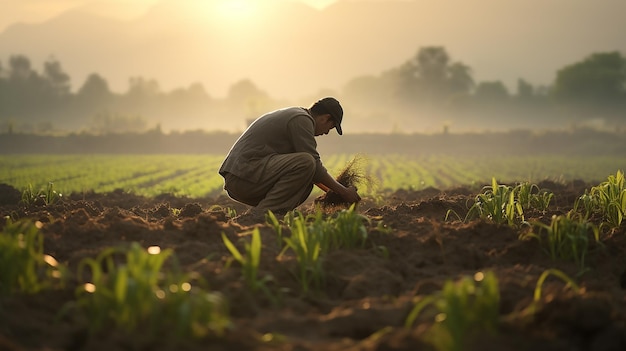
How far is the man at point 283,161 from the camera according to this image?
6.99 metres

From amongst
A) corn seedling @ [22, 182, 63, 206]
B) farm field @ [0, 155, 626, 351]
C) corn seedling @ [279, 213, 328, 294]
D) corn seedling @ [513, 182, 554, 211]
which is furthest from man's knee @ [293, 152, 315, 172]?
corn seedling @ [22, 182, 63, 206]

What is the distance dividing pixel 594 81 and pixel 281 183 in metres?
104

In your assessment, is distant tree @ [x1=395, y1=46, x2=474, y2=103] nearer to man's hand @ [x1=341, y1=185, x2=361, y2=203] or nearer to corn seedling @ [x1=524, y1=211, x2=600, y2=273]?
man's hand @ [x1=341, y1=185, x2=361, y2=203]

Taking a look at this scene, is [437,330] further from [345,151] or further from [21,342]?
[345,151]

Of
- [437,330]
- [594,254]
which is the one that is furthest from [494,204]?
[437,330]

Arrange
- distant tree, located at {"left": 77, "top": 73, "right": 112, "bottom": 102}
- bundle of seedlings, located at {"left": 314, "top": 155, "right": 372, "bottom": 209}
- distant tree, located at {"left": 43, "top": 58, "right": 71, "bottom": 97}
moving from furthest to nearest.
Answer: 1. distant tree, located at {"left": 77, "top": 73, "right": 112, "bottom": 102}
2. distant tree, located at {"left": 43, "top": 58, "right": 71, "bottom": 97}
3. bundle of seedlings, located at {"left": 314, "top": 155, "right": 372, "bottom": 209}

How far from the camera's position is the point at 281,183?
7.11 metres

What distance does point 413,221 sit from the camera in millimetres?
6234

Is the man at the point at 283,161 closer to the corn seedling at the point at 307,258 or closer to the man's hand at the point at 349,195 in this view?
the man's hand at the point at 349,195

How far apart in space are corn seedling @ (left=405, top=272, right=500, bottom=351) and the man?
3976mm

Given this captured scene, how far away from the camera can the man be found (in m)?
6.99

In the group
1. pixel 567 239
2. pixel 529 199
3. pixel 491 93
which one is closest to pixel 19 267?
pixel 567 239

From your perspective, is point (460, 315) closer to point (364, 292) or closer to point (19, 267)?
point (364, 292)

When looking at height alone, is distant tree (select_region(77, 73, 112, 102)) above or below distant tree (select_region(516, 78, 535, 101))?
above
